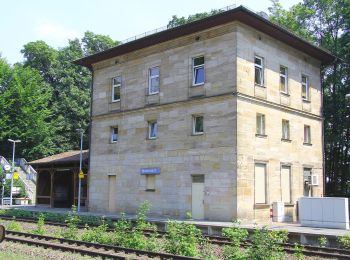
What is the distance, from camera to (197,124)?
24.5 m

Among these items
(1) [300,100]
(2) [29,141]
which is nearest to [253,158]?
(1) [300,100]

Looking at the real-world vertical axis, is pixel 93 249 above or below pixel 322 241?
below

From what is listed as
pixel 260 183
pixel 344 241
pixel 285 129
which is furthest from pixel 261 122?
pixel 344 241

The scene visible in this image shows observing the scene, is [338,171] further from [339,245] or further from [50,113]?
[50,113]

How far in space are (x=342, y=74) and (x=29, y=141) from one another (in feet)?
120

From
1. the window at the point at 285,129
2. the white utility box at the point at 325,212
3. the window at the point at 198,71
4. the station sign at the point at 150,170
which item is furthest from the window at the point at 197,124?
the white utility box at the point at 325,212

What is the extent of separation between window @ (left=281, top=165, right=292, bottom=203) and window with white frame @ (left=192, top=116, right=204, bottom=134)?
16.9ft

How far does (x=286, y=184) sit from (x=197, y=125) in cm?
604

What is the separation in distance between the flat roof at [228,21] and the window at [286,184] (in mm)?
7354

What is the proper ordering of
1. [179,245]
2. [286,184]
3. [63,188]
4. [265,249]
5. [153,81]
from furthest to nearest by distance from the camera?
[63,188]
[153,81]
[286,184]
[179,245]
[265,249]

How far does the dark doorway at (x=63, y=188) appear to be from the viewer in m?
37.1

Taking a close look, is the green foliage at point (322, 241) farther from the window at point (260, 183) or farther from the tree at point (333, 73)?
the tree at point (333, 73)

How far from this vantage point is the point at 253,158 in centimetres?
2314

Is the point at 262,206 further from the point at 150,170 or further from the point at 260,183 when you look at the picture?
the point at 150,170
